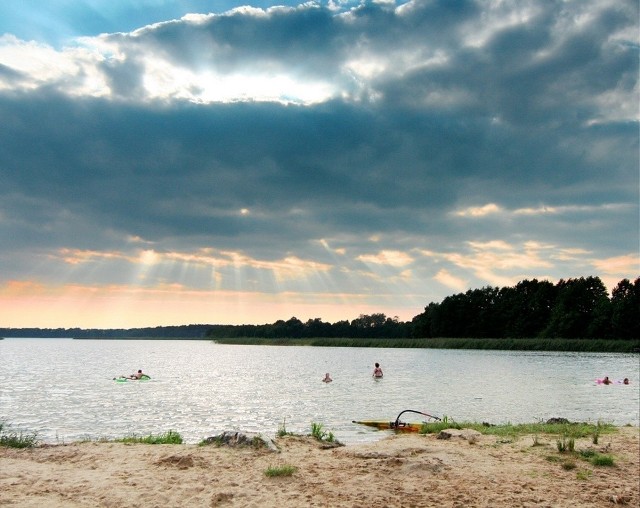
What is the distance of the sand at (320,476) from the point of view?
10.6m

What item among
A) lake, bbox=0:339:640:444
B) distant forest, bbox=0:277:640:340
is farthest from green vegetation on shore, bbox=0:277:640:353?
lake, bbox=0:339:640:444

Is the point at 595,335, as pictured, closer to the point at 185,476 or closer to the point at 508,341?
the point at 508,341

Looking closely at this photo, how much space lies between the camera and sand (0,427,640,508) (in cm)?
Answer: 1063

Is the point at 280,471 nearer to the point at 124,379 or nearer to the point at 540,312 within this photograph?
the point at 124,379

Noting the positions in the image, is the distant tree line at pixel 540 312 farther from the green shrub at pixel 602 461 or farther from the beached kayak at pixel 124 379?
the green shrub at pixel 602 461

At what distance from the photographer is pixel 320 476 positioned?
39.6 feet

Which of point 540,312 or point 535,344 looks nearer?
point 535,344

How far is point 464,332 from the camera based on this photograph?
14425 centimetres

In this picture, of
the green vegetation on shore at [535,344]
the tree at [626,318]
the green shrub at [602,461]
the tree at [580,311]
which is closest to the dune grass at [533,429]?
the green shrub at [602,461]

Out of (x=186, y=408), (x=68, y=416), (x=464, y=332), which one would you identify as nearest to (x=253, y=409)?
(x=186, y=408)

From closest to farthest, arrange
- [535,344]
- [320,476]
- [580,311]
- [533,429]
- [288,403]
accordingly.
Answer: [320,476] < [533,429] < [288,403] < [535,344] < [580,311]

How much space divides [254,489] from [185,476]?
1.71 metres

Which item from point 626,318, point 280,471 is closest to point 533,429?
point 280,471

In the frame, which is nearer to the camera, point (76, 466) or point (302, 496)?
point (302, 496)
